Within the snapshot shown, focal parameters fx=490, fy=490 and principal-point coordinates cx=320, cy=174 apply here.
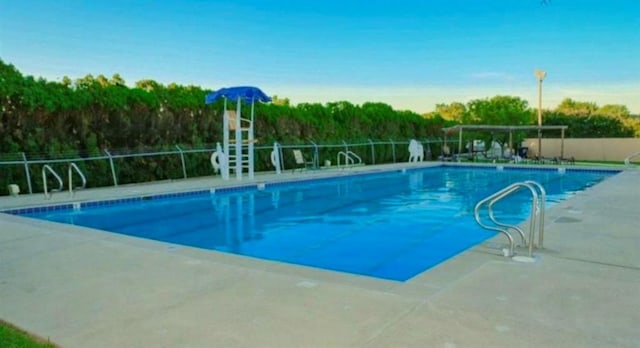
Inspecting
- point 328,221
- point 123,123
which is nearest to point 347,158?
point 123,123

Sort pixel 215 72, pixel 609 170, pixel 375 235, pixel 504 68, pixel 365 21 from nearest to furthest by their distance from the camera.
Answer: pixel 375 235 < pixel 609 170 < pixel 215 72 < pixel 365 21 < pixel 504 68

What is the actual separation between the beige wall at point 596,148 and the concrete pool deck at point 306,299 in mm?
21702

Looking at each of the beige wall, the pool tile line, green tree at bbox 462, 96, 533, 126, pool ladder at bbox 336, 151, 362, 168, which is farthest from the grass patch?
green tree at bbox 462, 96, 533, 126

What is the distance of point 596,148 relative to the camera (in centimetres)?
2412

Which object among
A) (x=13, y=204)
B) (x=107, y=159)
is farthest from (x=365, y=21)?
(x=13, y=204)

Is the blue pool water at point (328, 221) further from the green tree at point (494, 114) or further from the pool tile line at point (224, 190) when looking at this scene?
the green tree at point (494, 114)

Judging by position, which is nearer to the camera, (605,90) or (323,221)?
(323,221)

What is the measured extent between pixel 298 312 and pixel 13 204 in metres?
6.86

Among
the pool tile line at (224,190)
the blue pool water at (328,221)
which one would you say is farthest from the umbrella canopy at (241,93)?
the blue pool water at (328,221)

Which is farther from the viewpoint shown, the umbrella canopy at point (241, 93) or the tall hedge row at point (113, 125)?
the umbrella canopy at point (241, 93)

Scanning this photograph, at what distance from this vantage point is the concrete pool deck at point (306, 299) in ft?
8.72

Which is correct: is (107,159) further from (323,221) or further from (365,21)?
(365,21)

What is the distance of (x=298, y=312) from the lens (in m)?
3.01

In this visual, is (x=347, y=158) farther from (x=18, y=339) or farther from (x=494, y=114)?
(x=494, y=114)
